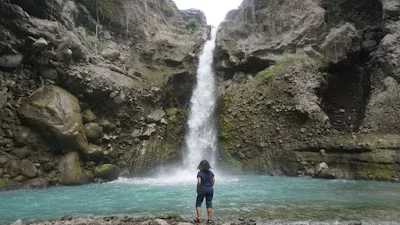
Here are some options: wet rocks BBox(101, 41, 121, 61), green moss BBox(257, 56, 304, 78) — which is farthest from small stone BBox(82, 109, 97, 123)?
green moss BBox(257, 56, 304, 78)

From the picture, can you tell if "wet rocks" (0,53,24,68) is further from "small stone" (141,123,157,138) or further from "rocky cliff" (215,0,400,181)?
"rocky cliff" (215,0,400,181)

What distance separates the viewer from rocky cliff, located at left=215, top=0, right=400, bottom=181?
57.6 ft

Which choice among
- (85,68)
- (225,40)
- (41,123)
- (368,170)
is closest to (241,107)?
(225,40)

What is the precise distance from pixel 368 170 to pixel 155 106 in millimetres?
14586

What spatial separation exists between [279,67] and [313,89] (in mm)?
3218

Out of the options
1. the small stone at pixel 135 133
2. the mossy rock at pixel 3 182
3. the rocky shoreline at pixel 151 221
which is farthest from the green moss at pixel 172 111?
the rocky shoreline at pixel 151 221

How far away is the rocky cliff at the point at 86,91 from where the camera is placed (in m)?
14.9

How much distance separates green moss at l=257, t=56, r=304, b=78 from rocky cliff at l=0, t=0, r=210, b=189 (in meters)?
6.08

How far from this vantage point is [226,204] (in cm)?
928

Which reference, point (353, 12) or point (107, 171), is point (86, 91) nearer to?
point (107, 171)

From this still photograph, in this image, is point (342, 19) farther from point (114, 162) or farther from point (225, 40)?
point (114, 162)

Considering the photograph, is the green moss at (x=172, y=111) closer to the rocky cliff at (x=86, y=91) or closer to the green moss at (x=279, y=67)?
the rocky cliff at (x=86, y=91)

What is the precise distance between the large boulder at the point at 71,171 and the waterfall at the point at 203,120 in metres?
7.83

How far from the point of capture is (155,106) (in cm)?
2188
